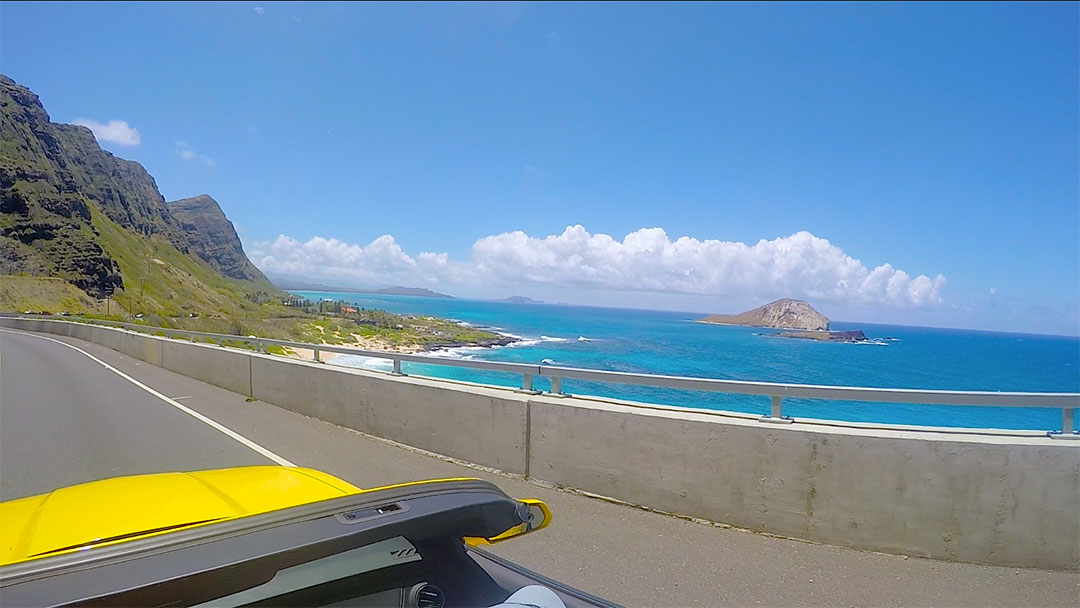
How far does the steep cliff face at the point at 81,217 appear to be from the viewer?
80562 millimetres

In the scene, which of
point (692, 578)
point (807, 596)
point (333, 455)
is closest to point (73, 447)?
point (333, 455)

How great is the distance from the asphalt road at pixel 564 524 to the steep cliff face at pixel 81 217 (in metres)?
77.7

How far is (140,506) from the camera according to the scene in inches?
89.5

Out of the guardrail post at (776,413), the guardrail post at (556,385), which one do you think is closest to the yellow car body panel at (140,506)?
the guardrail post at (776,413)

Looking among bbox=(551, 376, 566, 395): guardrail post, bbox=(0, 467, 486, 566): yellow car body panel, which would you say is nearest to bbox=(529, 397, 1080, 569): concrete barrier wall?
bbox=(551, 376, 566, 395): guardrail post

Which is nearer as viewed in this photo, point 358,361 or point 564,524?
point 564,524

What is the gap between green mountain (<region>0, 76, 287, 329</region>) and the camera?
74.9m

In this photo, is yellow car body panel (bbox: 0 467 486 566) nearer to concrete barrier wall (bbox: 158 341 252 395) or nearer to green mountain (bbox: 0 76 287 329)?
concrete barrier wall (bbox: 158 341 252 395)

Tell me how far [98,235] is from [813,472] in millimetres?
129376

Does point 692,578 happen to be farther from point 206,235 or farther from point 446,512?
point 206,235

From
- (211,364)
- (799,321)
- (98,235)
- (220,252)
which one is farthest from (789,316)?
(220,252)

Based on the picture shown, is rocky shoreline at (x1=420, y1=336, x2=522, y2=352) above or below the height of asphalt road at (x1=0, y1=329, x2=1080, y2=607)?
below

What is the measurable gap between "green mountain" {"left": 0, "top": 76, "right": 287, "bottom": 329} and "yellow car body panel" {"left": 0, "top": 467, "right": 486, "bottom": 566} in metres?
36.0

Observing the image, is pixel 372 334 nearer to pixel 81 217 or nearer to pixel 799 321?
pixel 799 321
